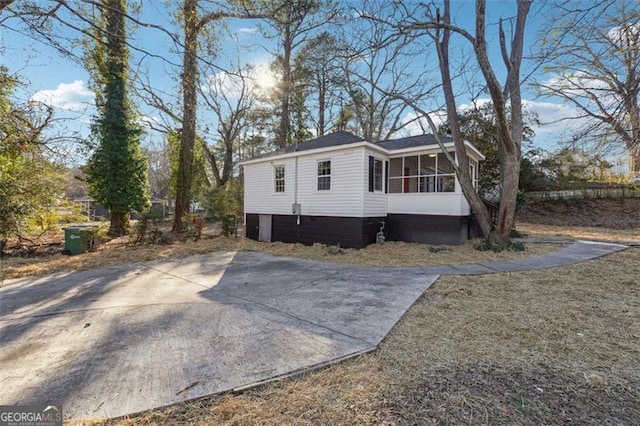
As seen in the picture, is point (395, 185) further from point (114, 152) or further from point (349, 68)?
point (114, 152)

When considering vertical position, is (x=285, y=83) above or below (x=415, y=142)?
above

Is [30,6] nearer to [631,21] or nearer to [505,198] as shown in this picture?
[631,21]

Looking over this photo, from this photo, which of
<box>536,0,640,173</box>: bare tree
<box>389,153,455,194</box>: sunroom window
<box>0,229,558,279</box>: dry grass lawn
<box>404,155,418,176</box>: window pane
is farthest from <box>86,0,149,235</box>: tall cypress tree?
<box>536,0,640,173</box>: bare tree

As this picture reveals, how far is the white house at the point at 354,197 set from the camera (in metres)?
9.13

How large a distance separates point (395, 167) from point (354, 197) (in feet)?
10.9

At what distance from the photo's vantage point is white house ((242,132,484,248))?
359 inches

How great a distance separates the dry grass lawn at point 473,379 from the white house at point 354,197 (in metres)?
5.51

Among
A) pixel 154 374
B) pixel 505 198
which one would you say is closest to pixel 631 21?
pixel 505 198

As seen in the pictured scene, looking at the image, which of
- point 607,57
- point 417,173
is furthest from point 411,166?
point 607,57

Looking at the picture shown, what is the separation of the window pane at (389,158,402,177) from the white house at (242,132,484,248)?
3 cm

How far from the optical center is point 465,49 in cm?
1035

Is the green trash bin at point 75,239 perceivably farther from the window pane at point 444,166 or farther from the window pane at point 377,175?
the window pane at point 444,166

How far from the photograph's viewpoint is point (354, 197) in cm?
902

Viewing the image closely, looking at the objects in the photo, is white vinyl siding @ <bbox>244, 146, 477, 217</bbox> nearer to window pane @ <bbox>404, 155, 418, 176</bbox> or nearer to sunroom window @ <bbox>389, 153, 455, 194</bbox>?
sunroom window @ <bbox>389, 153, 455, 194</bbox>
